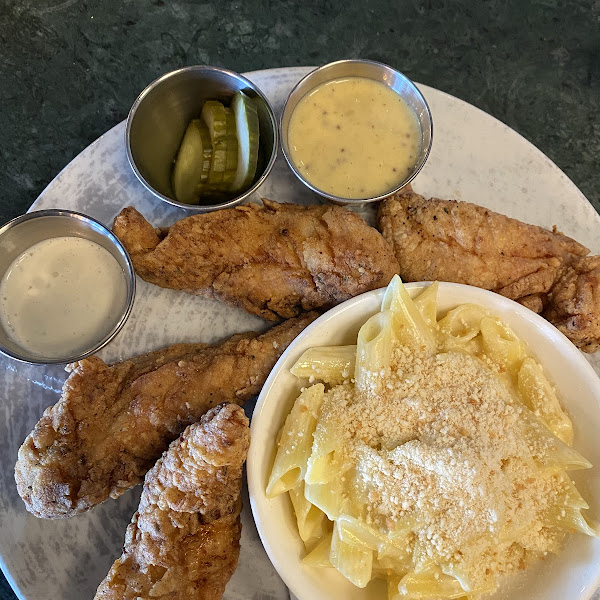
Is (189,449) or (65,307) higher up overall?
(65,307)

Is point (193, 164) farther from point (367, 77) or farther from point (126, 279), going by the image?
point (367, 77)

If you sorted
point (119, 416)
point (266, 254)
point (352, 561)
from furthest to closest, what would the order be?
1. point (266, 254)
2. point (119, 416)
3. point (352, 561)

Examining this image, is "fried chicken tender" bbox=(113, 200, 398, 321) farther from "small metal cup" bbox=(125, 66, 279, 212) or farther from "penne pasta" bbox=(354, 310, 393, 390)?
"penne pasta" bbox=(354, 310, 393, 390)

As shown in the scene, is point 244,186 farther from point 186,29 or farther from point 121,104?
point 186,29

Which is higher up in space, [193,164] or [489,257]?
[193,164]

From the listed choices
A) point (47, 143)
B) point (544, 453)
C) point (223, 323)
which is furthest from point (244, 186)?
point (544, 453)

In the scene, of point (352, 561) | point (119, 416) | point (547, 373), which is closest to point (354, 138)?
point (547, 373)
